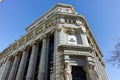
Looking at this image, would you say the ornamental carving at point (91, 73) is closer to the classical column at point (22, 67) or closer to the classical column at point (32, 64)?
the classical column at point (32, 64)

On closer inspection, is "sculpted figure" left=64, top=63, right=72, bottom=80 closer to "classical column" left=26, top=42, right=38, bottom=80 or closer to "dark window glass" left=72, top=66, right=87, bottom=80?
"dark window glass" left=72, top=66, right=87, bottom=80

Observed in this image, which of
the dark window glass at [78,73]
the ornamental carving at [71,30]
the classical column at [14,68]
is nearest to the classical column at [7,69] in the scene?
the classical column at [14,68]

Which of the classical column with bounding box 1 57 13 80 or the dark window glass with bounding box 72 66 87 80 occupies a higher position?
the classical column with bounding box 1 57 13 80

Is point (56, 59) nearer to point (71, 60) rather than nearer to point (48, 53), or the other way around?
point (71, 60)

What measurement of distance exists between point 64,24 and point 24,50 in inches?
306

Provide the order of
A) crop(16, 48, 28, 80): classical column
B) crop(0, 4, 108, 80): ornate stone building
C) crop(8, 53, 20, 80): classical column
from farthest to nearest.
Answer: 1. crop(8, 53, 20, 80): classical column
2. crop(16, 48, 28, 80): classical column
3. crop(0, 4, 108, 80): ornate stone building

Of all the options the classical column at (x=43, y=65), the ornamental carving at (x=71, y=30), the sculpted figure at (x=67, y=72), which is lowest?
the sculpted figure at (x=67, y=72)

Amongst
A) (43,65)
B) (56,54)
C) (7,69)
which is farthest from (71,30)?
(7,69)

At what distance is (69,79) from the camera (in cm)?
1503

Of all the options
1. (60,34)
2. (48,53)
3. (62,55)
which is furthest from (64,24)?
(62,55)

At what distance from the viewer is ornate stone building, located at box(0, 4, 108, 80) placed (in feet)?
54.4

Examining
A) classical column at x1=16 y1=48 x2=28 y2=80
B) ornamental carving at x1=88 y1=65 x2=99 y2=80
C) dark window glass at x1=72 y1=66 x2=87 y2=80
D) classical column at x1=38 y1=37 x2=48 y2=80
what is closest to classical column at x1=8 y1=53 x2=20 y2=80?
classical column at x1=16 y1=48 x2=28 y2=80

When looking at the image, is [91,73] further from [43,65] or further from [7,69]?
[7,69]

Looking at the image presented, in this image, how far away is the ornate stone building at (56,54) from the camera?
1659 cm
